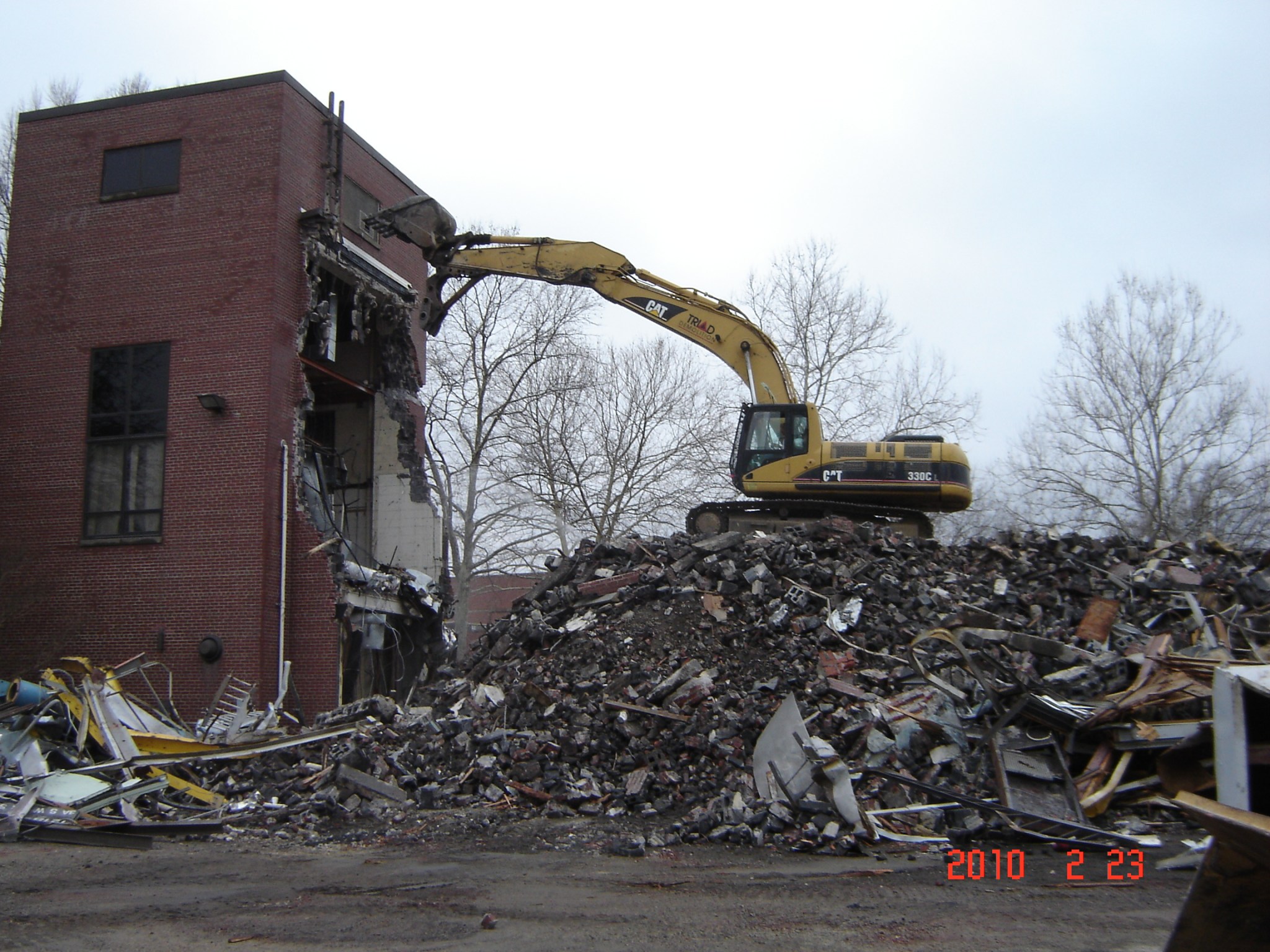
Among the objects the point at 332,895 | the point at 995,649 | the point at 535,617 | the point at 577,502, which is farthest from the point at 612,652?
the point at 577,502

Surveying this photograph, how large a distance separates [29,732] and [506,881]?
7154 millimetres

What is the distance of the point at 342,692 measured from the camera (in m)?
15.6

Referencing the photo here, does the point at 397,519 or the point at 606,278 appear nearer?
the point at 606,278

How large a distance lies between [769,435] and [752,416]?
393 mm

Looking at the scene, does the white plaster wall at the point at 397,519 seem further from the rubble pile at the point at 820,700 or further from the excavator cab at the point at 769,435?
the excavator cab at the point at 769,435

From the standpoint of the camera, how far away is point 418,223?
50.8ft

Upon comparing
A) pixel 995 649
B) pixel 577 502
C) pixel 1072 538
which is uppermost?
pixel 577 502

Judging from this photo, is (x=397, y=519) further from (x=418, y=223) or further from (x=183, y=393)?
(x=418, y=223)

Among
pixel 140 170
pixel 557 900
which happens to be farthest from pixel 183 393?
pixel 557 900

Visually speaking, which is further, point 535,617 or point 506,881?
point 535,617

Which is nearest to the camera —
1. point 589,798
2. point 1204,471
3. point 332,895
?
point 332,895

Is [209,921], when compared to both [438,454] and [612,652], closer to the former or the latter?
[612,652]

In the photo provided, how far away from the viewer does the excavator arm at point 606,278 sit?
15453 millimetres

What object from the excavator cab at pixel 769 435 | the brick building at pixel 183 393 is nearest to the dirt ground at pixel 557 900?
the brick building at pixel 183 393
